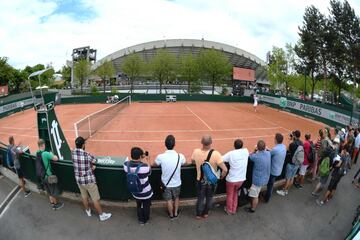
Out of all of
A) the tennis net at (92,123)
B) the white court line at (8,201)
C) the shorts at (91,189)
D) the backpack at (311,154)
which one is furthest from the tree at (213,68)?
the shorts at (91,189)

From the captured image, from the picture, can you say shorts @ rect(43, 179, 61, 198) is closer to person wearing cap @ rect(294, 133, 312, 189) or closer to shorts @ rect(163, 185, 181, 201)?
shorts @ rect(163, 185, 181, 201)

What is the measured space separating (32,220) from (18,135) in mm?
13876

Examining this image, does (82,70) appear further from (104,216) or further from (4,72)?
(104,216)

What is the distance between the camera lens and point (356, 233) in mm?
5043

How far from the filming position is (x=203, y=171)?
5477 millimetres

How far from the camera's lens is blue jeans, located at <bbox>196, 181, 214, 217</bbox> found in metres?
5.65

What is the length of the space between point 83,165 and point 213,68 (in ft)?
156

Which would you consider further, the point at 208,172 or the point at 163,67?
the point at 163,67

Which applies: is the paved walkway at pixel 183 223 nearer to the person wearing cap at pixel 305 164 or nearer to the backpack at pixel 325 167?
the backpack at pixel 325 167

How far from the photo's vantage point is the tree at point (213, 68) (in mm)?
50875

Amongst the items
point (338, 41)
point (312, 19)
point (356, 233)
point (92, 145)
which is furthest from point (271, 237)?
point (312, 19)

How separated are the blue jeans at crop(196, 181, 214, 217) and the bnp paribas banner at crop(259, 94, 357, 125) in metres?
18.1

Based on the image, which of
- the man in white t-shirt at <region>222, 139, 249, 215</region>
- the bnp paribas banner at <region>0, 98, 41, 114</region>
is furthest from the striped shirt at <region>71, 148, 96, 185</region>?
the bnp paribas banner at <region>0, 98, 41, 114</region>

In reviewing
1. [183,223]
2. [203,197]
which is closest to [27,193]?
[183,223]
